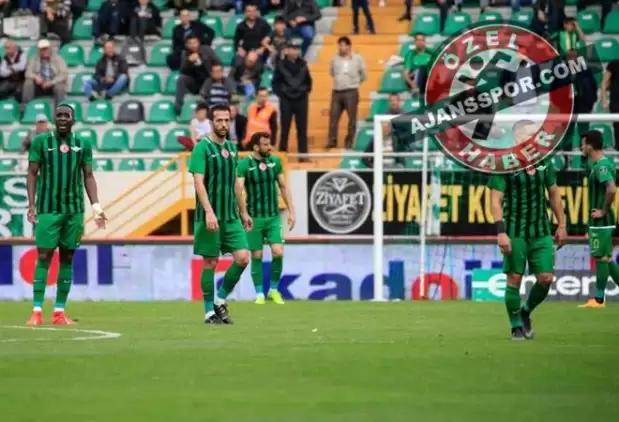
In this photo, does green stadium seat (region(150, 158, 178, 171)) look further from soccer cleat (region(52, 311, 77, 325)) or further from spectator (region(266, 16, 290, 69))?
soccer cleat (region(52, 311, 77, 325))

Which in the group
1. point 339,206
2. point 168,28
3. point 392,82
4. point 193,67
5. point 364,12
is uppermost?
point 364,12

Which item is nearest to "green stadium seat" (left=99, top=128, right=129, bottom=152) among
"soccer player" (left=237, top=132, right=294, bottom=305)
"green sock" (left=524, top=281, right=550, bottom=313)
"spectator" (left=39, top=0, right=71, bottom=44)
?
"spectator" (left=39, top=0, right=71, bottom=44)

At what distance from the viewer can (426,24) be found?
2978cm

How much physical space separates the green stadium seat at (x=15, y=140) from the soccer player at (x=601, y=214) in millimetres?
11283

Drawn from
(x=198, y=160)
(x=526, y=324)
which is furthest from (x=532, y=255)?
(x=198, y=160)

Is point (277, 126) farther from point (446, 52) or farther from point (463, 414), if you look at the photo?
point (463, 414)

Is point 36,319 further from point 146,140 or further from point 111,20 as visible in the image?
point 111,20

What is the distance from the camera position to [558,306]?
21.4 m

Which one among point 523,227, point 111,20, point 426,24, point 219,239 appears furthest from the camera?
point 111,20

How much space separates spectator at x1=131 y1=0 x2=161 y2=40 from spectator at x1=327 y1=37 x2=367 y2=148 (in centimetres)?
429

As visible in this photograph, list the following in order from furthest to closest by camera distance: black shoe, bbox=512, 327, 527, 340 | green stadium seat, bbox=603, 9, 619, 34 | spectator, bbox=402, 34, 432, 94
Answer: green stadium seat, bbox=603, 9, 619, 34 → spectator, bbox=402, 34, 432, 94 → black shoe, bbox=512, 327, 527, 340

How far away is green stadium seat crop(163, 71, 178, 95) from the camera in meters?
29.5

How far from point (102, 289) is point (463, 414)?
16589 millimetres

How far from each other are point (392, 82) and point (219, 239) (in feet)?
43.0
